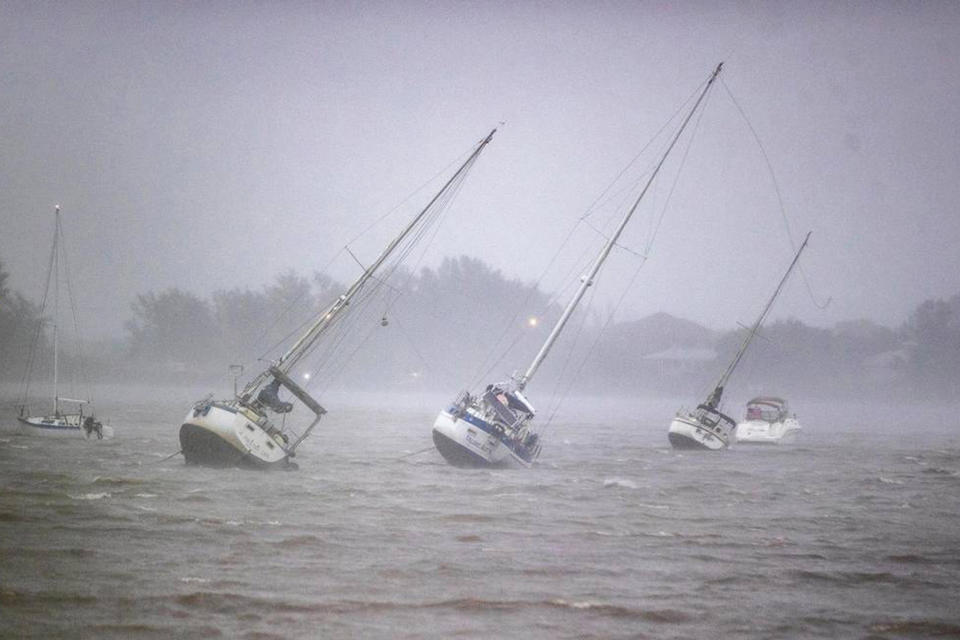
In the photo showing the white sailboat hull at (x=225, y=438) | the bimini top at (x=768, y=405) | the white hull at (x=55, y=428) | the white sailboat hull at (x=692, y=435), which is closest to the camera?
the white sailboat hull at (x=225, y=438)

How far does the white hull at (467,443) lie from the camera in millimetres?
35281

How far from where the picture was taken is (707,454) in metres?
52.4

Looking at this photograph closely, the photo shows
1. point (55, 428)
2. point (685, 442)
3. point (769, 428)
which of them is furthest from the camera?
point (769, 428)

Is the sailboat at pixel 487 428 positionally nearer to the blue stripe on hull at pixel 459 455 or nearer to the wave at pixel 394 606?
the blue stripe on hull at pixel 459 455

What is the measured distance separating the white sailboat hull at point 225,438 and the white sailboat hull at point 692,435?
29.5 metres

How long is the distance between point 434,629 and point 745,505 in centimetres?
1938

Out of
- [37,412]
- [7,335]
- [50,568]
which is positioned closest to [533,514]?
[50,568]

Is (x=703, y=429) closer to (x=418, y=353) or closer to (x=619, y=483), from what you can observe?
(x=619, y=483)

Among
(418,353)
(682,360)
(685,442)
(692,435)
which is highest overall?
(682,360)

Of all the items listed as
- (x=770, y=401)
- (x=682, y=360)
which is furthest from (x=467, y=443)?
(x=682, y=360)

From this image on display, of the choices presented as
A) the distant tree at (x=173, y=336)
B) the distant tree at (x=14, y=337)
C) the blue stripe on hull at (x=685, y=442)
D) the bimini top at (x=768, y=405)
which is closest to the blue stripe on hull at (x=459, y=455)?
the blue stripe on hull at (x=685, y=442)

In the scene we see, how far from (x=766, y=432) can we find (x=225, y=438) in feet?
161

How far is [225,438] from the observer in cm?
2936

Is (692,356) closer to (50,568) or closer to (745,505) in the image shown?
(745,505)
